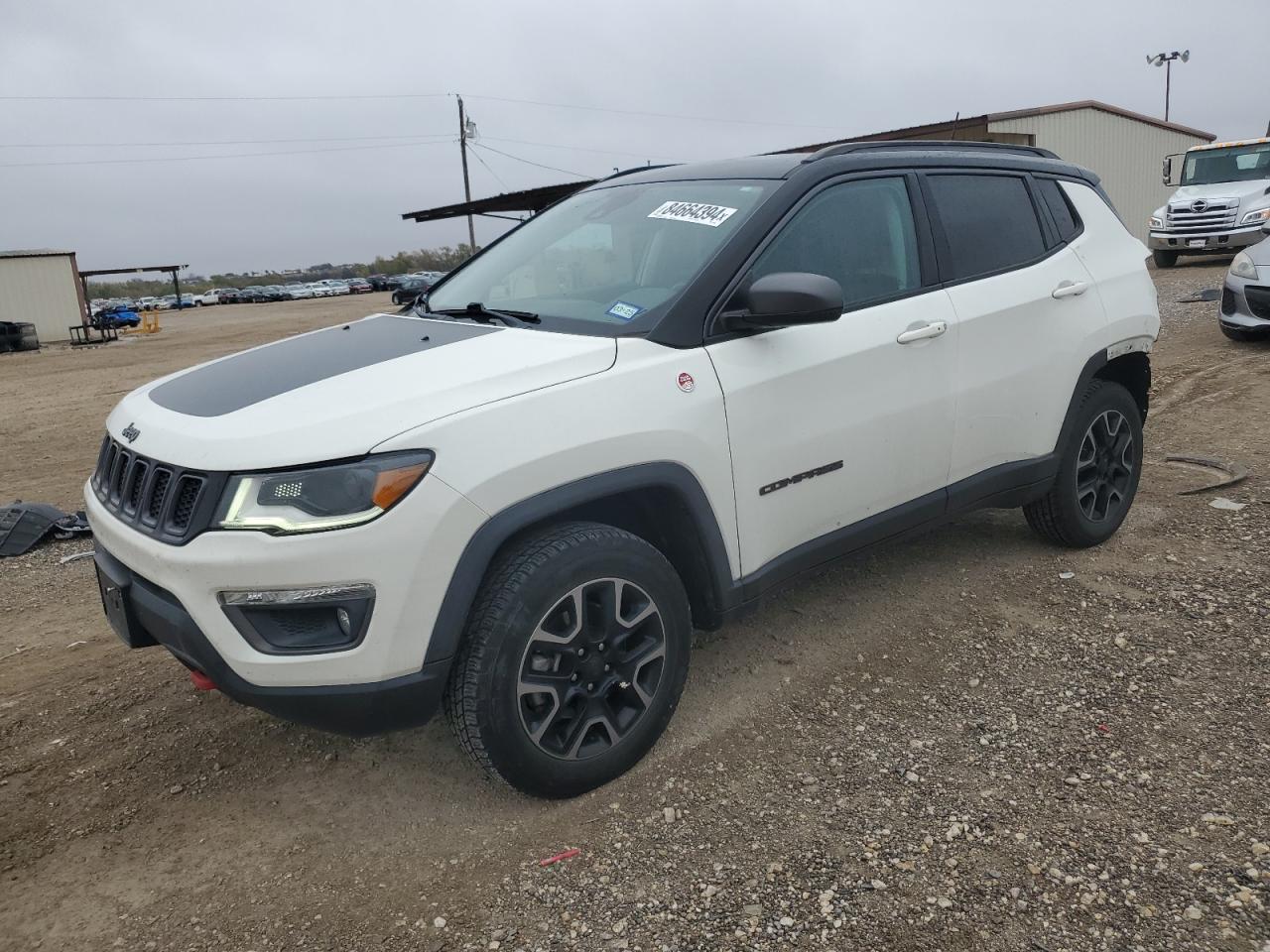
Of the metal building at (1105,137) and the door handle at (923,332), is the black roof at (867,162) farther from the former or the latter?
the metal building at (1105,137)

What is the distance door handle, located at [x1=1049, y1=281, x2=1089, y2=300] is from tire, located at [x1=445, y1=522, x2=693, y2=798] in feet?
7.34

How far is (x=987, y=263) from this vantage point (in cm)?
382

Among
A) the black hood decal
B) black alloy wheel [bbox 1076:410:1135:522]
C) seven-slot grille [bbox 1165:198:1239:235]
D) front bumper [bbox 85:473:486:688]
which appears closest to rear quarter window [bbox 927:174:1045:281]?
black alloy wheel [bbox 1076:410:1135:522]

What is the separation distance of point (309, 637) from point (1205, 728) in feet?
8.91

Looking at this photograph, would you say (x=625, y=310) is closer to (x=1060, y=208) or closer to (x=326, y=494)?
(x=326, y=494)

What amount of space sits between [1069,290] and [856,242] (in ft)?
3.94

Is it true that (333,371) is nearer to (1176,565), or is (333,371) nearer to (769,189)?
(769,189)

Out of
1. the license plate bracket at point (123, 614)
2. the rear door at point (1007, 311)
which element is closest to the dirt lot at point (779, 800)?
the license plate bracket at point (123, 614)

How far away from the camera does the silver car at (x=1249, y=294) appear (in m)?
9.50

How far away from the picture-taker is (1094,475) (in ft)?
14.4

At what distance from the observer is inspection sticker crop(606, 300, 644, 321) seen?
2.98m

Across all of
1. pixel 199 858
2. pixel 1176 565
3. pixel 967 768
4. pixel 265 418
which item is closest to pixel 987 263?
pixel 1176 565

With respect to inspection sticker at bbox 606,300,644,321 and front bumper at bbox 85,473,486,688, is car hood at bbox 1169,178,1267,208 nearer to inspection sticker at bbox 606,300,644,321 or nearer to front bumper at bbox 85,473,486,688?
inspection sticker at bbox 606,300,644,321

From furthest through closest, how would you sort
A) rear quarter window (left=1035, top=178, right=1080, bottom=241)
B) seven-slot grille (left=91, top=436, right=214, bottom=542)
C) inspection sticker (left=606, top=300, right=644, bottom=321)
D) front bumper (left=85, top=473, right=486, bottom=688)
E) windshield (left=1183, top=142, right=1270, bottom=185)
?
windshield (left=1183, top=142, right=1270, bottom=185) < rear quarter window (left=1035, top=178, right=1080, bottom=241) < inspection sticker (left=606, top=300, right=644, bottom=321) < seven-slot grille (left=91, top=436, right=214, bottom=542) < front bumper (left=85, top=473, right=486, bottom=688)
